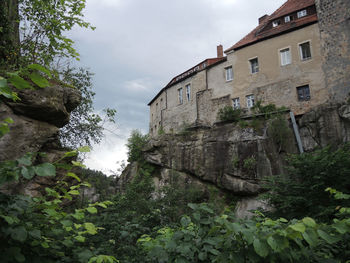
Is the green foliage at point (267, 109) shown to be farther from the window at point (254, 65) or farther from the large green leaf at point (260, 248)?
the large green leaf at point (260, 248)

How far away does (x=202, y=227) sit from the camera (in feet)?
6.25

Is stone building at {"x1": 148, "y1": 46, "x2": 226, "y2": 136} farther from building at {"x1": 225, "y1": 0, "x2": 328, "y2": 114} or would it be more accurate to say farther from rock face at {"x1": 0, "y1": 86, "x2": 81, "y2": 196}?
rock face at {"x1": 0, "y1": 86, "x2": 81, "y2": 196}

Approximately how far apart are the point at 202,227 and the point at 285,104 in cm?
2154

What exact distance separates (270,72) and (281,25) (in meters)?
4.40

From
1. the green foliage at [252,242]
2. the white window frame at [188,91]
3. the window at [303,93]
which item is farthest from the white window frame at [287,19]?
the green foliage at [252,242]

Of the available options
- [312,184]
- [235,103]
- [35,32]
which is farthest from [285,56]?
[35,32]

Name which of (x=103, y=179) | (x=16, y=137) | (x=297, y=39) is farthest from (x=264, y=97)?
(x=16, y=137)

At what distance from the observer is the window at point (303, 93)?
20567 mm

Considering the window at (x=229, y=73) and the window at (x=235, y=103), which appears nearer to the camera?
the window at (x=235, y=103)

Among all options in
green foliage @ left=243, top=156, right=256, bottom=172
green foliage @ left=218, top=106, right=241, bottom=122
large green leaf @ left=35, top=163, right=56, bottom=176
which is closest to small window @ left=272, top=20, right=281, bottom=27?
green foliage @ left=218, top=106, right=241, bottom=122

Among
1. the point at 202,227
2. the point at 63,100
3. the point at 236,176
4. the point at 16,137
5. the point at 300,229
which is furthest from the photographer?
the point at 236,176

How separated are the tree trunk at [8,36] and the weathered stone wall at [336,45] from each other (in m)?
19.8

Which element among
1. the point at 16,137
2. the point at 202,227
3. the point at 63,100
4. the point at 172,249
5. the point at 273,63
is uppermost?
the point at 273,63

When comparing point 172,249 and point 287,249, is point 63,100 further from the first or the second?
point 287,249
